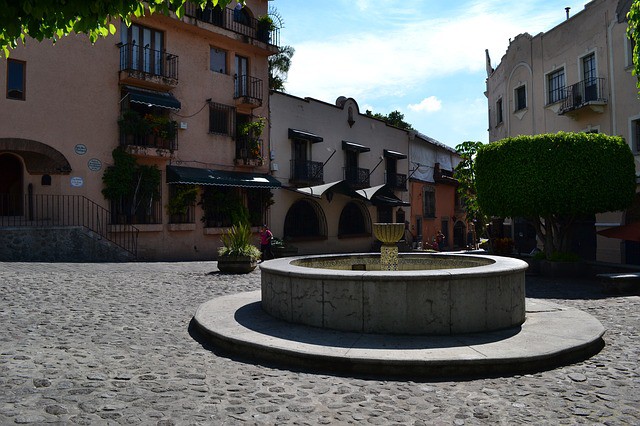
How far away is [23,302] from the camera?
28.3 feet

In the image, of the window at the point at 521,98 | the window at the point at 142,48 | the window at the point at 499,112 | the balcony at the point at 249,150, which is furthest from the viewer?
the window at the point at 499,112

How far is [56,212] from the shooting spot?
1761 centimetres

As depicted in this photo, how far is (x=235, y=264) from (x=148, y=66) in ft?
35.0

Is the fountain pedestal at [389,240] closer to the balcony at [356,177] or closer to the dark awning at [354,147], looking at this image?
the balcony at [356,177]

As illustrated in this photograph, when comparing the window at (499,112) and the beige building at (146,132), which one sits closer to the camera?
the beige building at (146,132)

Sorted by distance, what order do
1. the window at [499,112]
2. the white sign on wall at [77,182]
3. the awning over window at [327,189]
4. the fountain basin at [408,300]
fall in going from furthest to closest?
the window at [499,112], the awning over window at [327,189], the white sign on wall at [77,182], the fountain basin at [408,300]

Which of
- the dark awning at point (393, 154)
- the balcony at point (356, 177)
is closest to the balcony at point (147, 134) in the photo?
the balcony at point (356, 177)

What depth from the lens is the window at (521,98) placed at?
26336 millimetres

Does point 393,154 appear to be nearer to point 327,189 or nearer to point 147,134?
point 327,189

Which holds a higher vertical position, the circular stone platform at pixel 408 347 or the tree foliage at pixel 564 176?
the tree foliage at pixel 564 176

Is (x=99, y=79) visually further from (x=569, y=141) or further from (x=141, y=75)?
(x=569, y=141)

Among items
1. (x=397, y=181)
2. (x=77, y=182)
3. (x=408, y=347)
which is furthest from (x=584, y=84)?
(x=77, y=182)

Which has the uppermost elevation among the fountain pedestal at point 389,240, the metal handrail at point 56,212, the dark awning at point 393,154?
the dark awning at point 393,154

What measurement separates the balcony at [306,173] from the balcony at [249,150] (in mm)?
2667
